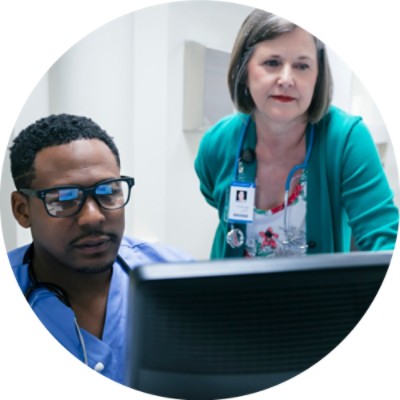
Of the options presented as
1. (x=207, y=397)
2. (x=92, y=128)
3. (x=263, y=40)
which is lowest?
(x=207, y=397)

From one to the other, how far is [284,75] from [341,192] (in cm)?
28

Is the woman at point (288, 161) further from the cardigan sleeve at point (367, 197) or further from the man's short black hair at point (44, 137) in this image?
the man's short black hair at point (44, 137)

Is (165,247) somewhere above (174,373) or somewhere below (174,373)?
above

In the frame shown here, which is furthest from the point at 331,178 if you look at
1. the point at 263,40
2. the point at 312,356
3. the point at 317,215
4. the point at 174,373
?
the point at 174,373

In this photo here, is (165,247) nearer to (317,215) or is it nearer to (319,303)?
(317,215)

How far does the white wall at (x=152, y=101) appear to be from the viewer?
3.52ft

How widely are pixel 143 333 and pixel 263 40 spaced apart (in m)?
0.74

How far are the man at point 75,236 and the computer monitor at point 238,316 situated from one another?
1.14 ft

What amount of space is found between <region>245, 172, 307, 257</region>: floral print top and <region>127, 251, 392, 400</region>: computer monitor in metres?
0.44

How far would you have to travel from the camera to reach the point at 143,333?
622mm

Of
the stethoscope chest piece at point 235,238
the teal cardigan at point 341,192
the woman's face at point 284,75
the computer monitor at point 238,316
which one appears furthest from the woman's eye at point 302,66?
the computer monitor at point 238,316

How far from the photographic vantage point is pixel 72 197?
91 cm

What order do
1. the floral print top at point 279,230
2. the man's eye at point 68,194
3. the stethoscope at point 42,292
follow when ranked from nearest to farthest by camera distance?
the man's eye at point 68,194 < the stethoscope at point 42,292 < the floral print top at point 279,230

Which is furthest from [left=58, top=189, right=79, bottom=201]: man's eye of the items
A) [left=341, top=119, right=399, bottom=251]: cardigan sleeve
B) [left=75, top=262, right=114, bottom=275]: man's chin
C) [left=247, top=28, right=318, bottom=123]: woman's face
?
[left=341, top=119, right=399, bottom=251]: cardigan sleeve
